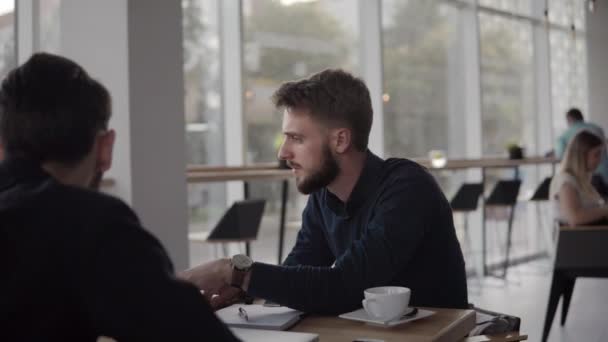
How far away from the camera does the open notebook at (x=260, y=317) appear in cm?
135

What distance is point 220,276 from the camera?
58.9 inches

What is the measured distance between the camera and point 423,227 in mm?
1636

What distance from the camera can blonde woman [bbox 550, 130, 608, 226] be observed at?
12.0 feet

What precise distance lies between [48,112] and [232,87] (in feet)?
14.9

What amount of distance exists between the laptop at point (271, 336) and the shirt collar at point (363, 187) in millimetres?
586

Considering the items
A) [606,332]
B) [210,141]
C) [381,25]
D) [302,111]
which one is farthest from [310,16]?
[302,111]

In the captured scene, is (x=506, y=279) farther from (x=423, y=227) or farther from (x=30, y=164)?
(x=30, y=164)

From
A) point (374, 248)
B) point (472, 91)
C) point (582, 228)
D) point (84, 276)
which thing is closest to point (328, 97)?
point (374, 248)

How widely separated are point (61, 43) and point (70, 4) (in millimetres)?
204

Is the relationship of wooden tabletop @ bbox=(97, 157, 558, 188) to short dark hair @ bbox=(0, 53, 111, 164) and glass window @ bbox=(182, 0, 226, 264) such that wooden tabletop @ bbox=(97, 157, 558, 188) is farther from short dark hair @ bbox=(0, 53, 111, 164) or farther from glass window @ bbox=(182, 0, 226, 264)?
short dark hair @ bbox=(0, 53, 111, 164)

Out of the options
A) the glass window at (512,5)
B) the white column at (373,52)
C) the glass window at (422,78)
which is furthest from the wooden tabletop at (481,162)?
the glass window at (512,5)

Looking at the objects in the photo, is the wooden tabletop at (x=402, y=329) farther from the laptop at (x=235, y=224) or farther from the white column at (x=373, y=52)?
the white column at (x=373, y=52)

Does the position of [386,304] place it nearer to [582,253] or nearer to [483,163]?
[582,253]

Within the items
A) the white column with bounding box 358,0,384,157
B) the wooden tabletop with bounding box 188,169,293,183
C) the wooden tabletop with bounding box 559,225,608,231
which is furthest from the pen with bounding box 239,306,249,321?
the white column with bounding box 358,0,384,157
